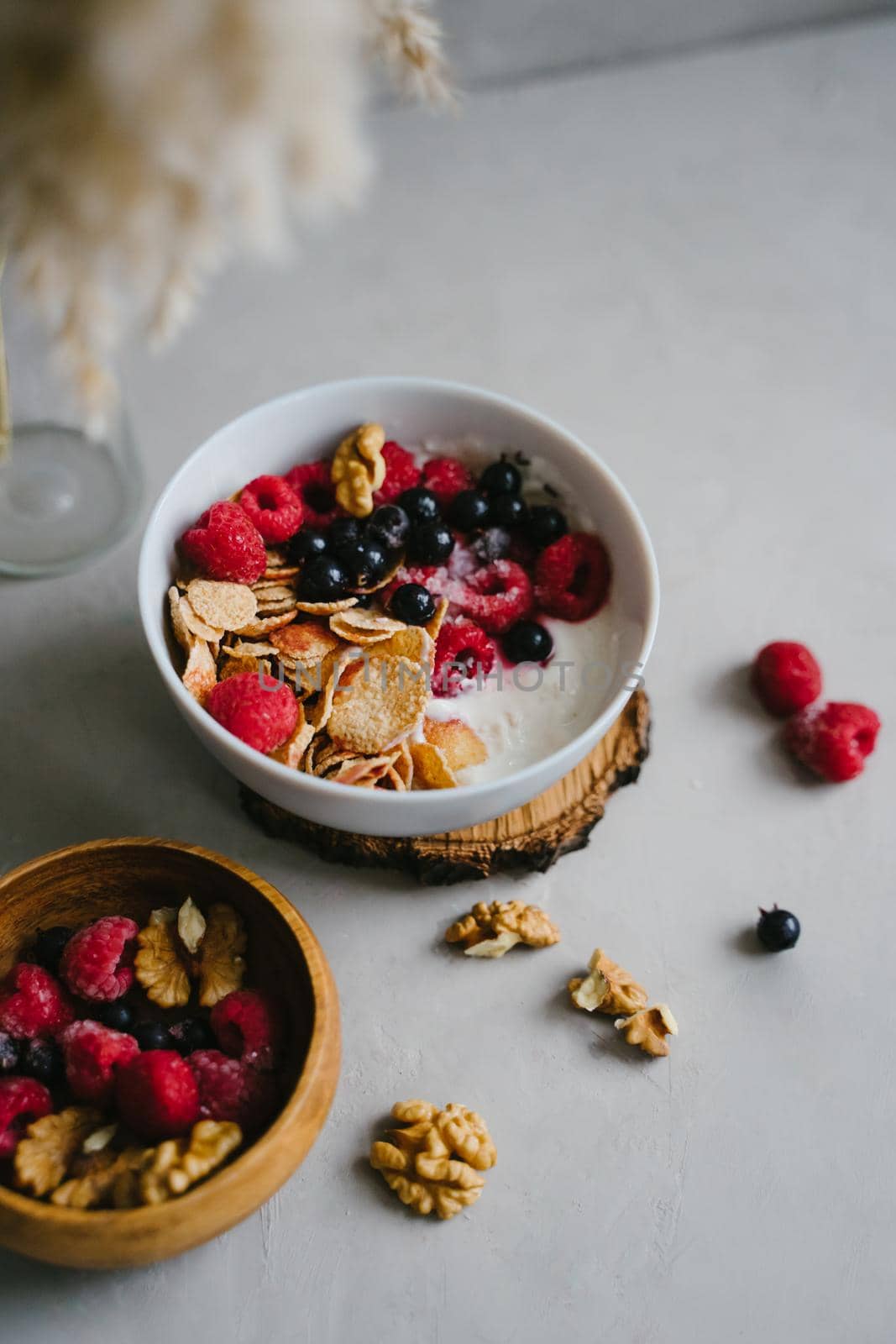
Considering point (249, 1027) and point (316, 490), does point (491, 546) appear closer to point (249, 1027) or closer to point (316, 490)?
point (316, 490)

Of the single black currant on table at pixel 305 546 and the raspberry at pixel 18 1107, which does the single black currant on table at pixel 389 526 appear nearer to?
the single black currant on table at pixel 305 546

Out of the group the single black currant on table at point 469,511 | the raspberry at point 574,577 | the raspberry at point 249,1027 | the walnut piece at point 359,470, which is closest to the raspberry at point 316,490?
the walnut piece at point 359,470

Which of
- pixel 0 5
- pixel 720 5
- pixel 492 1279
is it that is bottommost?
pixel 492 1279

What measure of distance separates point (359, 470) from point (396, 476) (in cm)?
5

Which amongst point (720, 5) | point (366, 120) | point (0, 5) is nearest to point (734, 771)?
point (0, 5)

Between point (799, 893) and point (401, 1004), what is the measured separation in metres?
0.42

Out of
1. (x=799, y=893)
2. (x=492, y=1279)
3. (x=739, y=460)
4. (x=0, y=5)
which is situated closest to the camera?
(x=0, y=5)

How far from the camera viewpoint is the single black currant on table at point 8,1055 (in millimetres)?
947

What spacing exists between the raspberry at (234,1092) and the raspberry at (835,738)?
0.66 m

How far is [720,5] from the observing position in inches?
70.9

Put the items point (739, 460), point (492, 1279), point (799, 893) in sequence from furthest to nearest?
point (739, 460), point (799, 893), point (492, 1279)

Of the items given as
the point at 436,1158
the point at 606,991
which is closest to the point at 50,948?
the point at 436,1158

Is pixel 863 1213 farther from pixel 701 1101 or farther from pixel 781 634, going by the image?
pixel 781 634

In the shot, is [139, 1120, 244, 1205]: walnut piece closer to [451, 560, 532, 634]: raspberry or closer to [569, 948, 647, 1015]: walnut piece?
[569, 948, 647, 1015]: walnut piece
